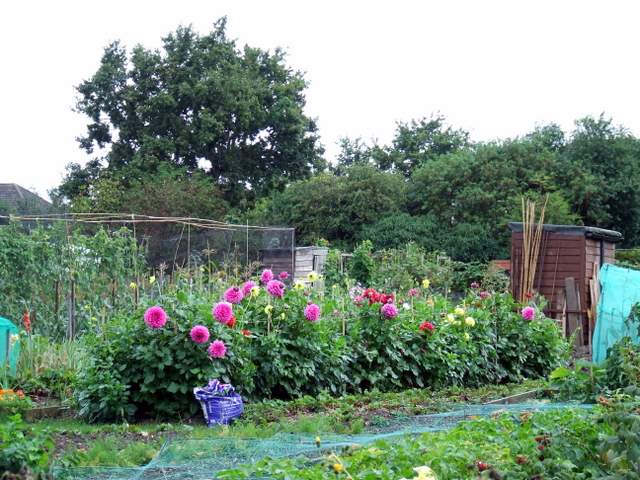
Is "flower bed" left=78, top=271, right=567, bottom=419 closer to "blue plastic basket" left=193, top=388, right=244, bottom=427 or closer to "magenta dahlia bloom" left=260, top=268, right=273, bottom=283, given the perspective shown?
"magenta dahlia bloom" left=260, top=268, right=273, bottom=283

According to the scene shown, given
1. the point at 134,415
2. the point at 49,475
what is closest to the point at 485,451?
the point at 49,475

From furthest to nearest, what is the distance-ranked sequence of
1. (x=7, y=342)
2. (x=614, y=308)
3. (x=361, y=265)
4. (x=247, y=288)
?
1. (x=361, y=265)
2. (x=614, y=308)
3. (x=7, y=342)
4. (x=247, y=288)

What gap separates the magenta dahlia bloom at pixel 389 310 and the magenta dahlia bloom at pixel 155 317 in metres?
2.57

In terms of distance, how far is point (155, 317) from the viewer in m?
6.57

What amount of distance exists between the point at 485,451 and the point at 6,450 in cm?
189

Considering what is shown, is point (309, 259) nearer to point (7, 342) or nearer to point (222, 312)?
point (7, 342)

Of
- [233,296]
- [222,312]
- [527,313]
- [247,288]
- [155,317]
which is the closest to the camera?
[155,317]

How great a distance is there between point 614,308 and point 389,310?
3730mm

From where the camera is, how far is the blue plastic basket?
6281 millimetres

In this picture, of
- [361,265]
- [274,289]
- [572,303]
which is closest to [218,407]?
[274,289]

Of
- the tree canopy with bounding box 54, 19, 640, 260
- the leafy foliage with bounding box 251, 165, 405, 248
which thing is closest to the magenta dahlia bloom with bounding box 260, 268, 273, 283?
the tree canopy with bounding box 54, 19, 640, 260

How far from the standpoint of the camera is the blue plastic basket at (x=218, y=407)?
6.28m

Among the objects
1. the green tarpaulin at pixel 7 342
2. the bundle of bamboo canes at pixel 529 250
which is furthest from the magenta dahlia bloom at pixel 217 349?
the bundle of bamboo canes at pixel 529 250

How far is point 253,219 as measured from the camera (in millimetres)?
26359
